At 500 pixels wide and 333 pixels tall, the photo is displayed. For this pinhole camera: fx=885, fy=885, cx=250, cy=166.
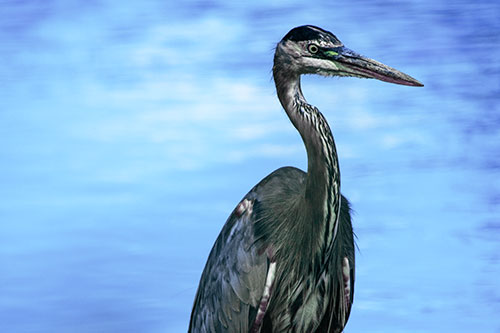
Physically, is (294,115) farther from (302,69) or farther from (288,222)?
(288,222)

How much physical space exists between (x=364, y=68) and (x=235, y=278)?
1183 mm

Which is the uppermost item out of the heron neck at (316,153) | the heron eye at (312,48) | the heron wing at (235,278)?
the heron eye at (312,48)

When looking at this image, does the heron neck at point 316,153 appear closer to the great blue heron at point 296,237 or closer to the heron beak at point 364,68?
the great blue heron at point 296,237

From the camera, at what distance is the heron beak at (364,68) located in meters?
3.93

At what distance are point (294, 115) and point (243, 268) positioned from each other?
0.78 metres

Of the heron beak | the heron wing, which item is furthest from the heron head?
the heron wing

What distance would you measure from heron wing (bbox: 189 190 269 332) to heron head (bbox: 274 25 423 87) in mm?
710

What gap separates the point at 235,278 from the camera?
429 centimetres

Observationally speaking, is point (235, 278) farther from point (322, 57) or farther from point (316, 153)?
point (322, 57)

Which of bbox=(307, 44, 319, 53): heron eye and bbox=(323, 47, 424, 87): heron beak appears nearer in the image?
bbox=(323, 47, 424, 87): heron beak

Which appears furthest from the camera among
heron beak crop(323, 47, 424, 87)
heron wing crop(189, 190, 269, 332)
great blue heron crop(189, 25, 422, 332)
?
heron wing crop(189, 190, 269, 332)

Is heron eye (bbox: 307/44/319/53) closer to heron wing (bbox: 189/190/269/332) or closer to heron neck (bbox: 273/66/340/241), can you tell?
heron neck (bbox: 273/66/340/241)

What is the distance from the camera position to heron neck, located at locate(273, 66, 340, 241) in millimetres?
4000

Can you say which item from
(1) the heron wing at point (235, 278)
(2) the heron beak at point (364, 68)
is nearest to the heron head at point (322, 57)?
(2) the heron beak at point (364, 68)
